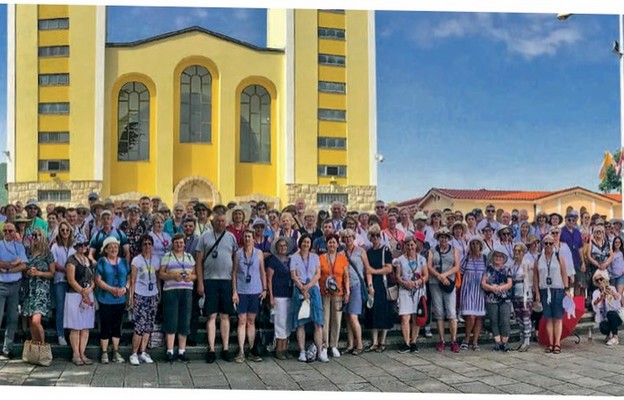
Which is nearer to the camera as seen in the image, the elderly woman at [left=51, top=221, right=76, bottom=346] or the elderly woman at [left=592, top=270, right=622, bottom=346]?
the elderly woman at [left=51, top=221, right=76, bottom=346]

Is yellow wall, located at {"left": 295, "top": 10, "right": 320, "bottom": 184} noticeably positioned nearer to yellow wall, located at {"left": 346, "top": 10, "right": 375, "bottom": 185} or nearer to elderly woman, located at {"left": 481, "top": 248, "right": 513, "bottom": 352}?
yellow wall, located at {"left": 346, "top": 10, "right": 375, "bottom": 185}

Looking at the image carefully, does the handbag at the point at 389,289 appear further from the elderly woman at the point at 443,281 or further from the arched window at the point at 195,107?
the arched window at the point at 195,107

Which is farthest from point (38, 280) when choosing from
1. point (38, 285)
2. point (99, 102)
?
point (99, 102)

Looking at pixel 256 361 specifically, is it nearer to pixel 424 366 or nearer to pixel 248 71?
pixel 424 366

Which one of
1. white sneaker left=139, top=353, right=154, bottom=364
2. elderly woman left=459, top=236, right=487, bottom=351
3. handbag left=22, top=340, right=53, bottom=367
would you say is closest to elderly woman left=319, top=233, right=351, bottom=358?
elderly woman left=459, top=236, right=487, bottom=351

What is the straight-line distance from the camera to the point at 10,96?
651 centimetres

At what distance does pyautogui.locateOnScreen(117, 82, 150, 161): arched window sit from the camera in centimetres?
734

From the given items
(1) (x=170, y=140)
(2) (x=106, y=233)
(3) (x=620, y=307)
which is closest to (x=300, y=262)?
(2) (x=106, y=233)

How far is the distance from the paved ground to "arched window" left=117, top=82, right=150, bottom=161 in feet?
9.20

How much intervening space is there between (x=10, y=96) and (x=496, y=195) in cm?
569

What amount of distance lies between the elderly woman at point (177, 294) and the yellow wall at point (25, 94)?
6.58 feet

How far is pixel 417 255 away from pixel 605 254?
2.67 metres

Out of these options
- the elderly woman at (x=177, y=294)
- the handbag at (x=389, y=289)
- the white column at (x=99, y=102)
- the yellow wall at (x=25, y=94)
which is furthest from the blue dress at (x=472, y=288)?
the yellow wall at (x=25, y=94)

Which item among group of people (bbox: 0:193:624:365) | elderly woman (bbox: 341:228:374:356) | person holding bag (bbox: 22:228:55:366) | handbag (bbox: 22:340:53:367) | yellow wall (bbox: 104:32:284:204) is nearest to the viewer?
handbag (bbox: 22:340:53:367)
